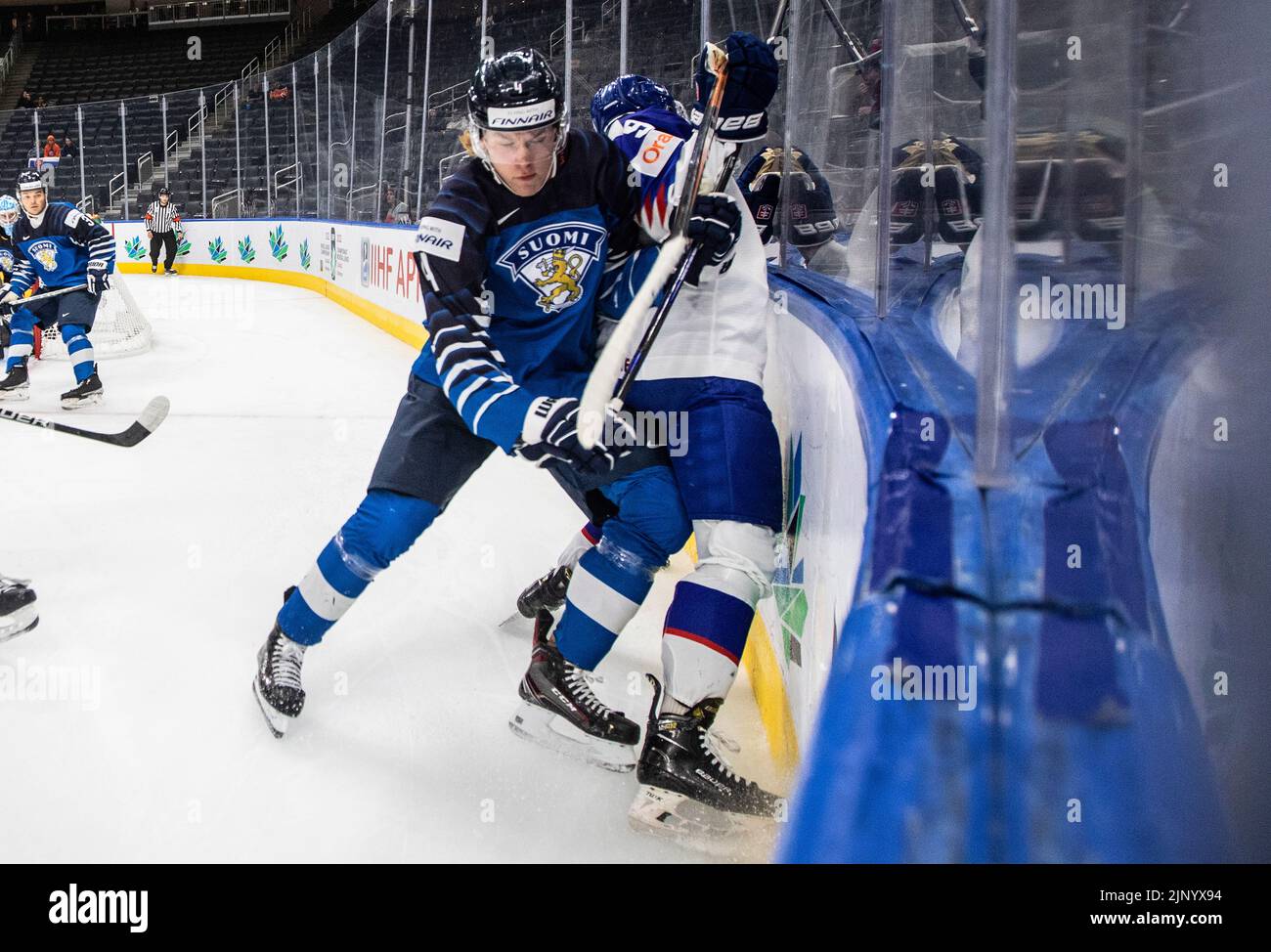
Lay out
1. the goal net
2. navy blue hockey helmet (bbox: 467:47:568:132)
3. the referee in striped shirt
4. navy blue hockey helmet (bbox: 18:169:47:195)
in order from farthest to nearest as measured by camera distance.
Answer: the referee in striped shirt → the goal net → navy blue hockey helmet (bbox: 18:169:47:195) → navy blue hockey helmet (bbox: 467:47:568:132)

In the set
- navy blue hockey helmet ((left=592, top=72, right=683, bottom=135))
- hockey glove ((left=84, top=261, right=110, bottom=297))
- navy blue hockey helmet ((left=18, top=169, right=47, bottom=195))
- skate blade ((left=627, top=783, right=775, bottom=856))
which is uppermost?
navy blue hockey helmet ((left=18, top=169, right=47, bottom=195))

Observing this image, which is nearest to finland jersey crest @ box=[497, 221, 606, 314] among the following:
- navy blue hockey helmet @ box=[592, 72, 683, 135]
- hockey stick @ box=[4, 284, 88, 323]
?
navy blue hockey helmet @ box=[592, 72, 683, 135]

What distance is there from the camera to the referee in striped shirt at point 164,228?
42.2 feet

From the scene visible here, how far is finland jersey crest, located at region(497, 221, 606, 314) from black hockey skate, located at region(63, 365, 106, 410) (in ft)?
12.7

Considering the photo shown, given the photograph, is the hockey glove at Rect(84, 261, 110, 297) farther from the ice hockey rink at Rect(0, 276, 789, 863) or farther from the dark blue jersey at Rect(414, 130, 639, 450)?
the dark blue jersey at Rect(414, 130, 639, 450)

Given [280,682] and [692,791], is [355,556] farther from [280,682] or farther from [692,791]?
[692,791]

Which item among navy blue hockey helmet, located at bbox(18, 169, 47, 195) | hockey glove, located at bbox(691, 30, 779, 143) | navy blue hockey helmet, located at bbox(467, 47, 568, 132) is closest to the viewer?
navy blue hockey helmet, located at bbox(467, 47, 568, 132)

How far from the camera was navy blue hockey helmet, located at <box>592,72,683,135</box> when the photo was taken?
2.08 metres

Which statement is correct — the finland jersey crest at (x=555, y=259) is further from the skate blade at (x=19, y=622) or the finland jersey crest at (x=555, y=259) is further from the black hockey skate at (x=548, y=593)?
the skate blade at (x=19, y=622)

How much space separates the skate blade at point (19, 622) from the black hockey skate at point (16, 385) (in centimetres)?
321

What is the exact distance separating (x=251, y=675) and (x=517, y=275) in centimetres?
95

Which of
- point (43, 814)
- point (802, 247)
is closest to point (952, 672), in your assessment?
point (43, 814)
